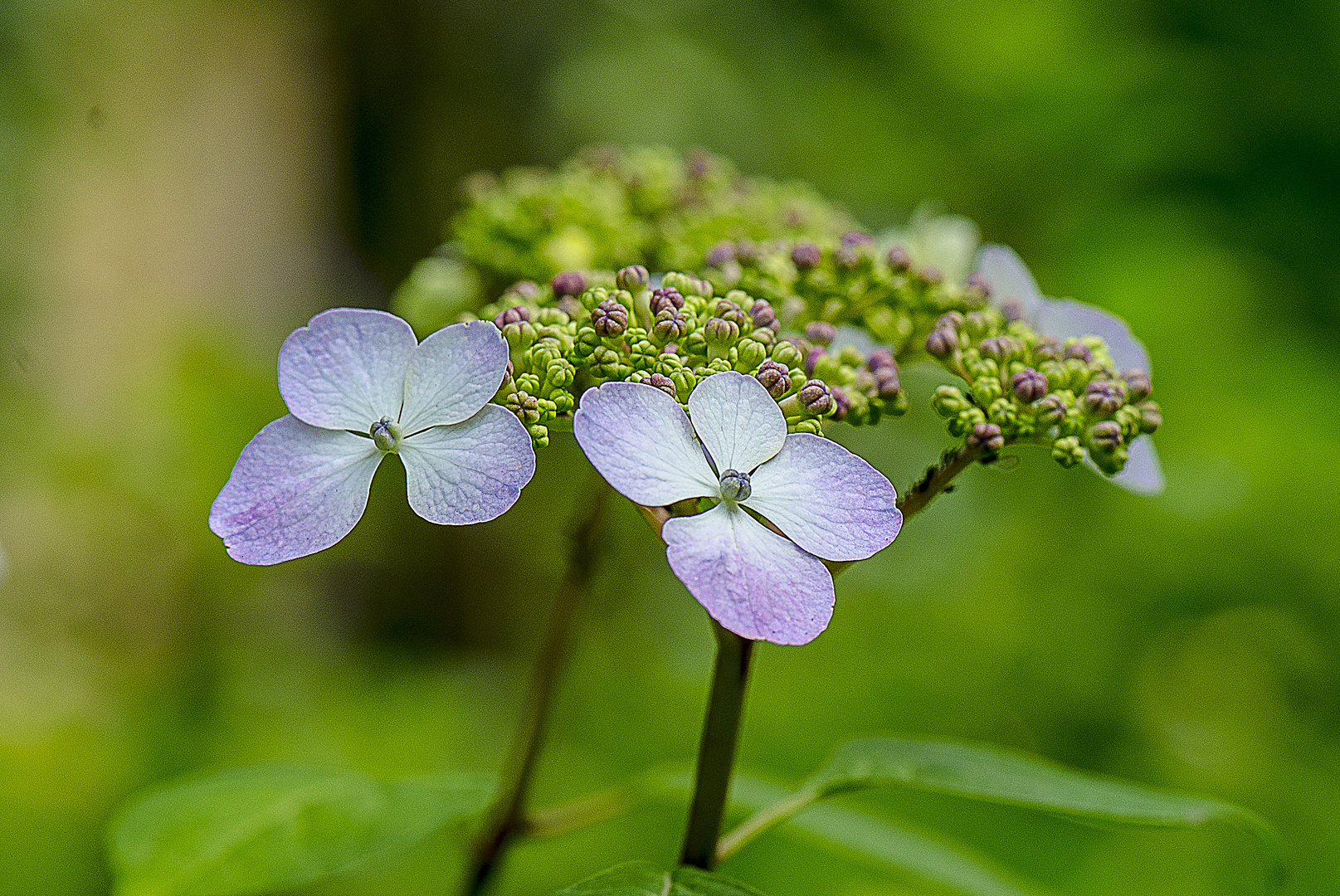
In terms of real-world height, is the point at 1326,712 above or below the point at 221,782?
above

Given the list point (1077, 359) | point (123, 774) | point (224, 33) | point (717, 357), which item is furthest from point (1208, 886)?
point (224, 33)

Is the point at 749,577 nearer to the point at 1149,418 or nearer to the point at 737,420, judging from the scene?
the point at 737,420

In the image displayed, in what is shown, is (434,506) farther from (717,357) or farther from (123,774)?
(123,774)

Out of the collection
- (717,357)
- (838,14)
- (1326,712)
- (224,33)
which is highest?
(838,14)

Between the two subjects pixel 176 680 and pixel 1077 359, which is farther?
pixel 176 680

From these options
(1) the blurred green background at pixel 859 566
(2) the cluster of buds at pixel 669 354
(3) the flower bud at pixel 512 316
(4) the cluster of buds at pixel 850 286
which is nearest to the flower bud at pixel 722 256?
(4) the cluster of buds at pixel 850 286

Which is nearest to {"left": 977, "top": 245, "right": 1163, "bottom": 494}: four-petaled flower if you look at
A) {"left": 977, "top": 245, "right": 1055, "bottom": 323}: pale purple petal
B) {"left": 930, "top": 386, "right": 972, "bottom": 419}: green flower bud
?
{"left": 977, "top": 245, "right": 1055, "bottom": 323}: pale purple petal

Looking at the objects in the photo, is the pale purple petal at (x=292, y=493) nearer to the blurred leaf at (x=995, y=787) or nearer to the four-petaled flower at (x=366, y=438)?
the four-petaled flower at (x=366, y=438)
